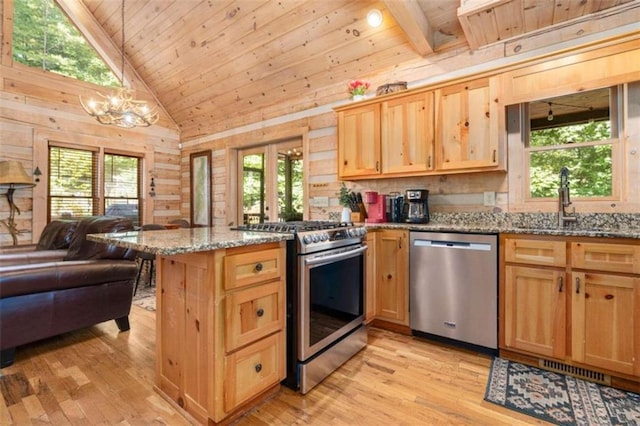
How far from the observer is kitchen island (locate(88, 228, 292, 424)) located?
1.49 m

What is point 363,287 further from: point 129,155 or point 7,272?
point 129,155

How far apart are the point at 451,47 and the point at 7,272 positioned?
13.2 feet

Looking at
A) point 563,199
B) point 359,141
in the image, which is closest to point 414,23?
point 359,141

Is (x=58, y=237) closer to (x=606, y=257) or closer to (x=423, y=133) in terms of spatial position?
(x=423, y=133)

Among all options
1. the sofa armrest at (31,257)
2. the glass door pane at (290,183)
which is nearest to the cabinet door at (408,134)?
the glass door pane at (290,183)

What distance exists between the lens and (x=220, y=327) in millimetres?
1498

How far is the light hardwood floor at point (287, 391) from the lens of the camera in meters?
1.63

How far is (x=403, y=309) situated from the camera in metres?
2.65

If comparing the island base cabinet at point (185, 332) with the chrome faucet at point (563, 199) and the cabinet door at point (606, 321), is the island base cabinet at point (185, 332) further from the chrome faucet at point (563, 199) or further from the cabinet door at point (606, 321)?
the chrome faucet at point (563, 199)

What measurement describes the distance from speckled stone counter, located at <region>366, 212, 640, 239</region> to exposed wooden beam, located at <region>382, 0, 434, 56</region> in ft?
5.32

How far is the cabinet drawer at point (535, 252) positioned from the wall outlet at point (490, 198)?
2.33 feet

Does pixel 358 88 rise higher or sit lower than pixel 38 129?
higher

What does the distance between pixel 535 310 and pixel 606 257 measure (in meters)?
0.53

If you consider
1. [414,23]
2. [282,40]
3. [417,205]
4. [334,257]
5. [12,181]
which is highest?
[282,40]
